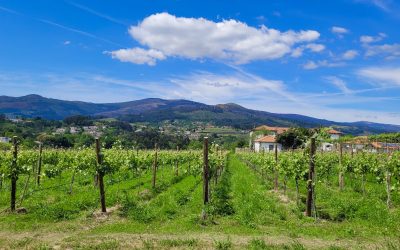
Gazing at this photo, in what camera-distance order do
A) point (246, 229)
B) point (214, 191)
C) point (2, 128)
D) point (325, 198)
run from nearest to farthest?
point (246, 229) < point (325, 198) < point (214, 191) < point (2, 128)

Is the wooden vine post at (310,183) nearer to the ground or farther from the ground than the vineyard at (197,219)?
farther from the ground

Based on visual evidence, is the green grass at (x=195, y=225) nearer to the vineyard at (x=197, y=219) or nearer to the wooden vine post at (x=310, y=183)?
the vineyard at (x=197, y=219)

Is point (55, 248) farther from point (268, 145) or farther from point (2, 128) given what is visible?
point (2, 128)

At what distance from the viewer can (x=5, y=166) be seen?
17.4 m

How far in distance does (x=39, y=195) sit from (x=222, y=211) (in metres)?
11.0

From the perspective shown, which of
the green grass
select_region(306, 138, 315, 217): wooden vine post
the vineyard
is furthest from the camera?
select_region(306, 138, 315, 217): wooden vine post

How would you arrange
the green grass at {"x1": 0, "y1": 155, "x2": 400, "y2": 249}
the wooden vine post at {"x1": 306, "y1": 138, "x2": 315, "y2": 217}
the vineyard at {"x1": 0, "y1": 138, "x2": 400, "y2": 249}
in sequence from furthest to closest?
the wooden vine post at {"x1": 306, "y1": 138, "x2": 315, "y2": 217}
the vineyard at {"x1": 0, "y1": 138, "x2": 400, "y2": 249}
the green grass at {"x1": 0, "y1": 155, "x2": 400, "y2": 249}

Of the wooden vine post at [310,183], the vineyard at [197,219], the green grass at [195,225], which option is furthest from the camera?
the wooden vine post at [310,183]

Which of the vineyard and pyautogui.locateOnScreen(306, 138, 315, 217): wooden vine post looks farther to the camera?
pyautogui.locateOnScreen(306, 138, 315, 217): wooden vine post

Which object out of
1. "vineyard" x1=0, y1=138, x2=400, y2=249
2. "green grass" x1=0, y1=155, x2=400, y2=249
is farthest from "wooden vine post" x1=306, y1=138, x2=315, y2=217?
"green grass" x1=0, y1=155, x2=400, y2=249

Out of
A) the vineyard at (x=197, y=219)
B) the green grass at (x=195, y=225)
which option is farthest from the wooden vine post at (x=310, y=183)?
the green grass at (x=195, y=225)

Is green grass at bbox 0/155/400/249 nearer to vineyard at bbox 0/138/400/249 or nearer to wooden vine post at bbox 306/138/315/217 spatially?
vineyard at bbox 0/138/400/249

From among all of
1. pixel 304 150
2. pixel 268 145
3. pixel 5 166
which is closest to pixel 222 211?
pixel 304 150

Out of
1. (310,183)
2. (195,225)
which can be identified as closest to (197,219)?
(195,225)
